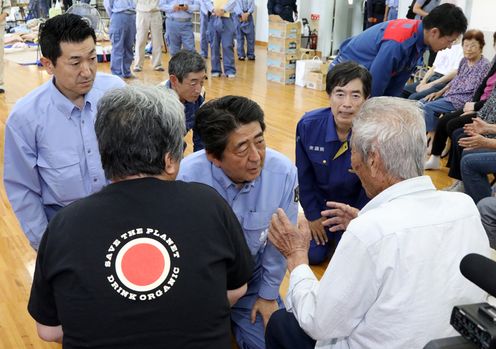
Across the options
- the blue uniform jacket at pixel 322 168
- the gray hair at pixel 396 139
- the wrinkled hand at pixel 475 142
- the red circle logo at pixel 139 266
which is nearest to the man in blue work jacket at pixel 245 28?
the wrinkled hand at pixel 475 142

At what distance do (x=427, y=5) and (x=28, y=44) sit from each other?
27.5 ft

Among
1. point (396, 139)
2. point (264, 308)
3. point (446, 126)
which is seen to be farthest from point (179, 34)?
point (396, 139)

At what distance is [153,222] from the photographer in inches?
46.2

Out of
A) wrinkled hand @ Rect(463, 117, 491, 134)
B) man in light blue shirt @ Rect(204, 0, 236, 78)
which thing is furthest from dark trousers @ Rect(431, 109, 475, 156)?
man in light blue shirt @ Rect(204, 0, 236, 78)

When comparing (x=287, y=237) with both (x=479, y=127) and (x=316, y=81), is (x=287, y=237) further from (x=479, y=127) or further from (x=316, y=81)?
(x=316, y=81)

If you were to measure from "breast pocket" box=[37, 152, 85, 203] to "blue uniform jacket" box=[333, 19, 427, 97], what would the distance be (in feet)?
7.35

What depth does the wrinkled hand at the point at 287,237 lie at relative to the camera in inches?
70.8

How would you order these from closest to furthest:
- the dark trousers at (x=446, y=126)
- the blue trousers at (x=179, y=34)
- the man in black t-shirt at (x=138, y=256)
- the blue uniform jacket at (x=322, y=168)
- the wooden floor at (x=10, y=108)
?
the man in black t-shirt at (x=138, y=256) < the wooden floor at (x=10, y=108) < the blue uniform jacket at (x=322, y=168) < the dark trousers at (x=446, y=126) < the blue trousers at (x=179, y=34)

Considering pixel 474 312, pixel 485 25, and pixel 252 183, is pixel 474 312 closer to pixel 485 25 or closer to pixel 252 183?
pixel 252 183

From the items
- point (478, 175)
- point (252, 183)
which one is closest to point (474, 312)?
point (252, 183)

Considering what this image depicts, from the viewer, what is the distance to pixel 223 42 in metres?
8.70

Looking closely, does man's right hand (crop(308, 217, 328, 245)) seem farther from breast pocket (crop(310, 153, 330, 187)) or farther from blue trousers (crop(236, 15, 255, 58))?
blue trousers (crop(236, 15, 255, 58))

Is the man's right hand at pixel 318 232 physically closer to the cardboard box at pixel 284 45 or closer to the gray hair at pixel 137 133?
the gray hair at pixel 137 133

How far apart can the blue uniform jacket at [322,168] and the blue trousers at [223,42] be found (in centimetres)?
592
